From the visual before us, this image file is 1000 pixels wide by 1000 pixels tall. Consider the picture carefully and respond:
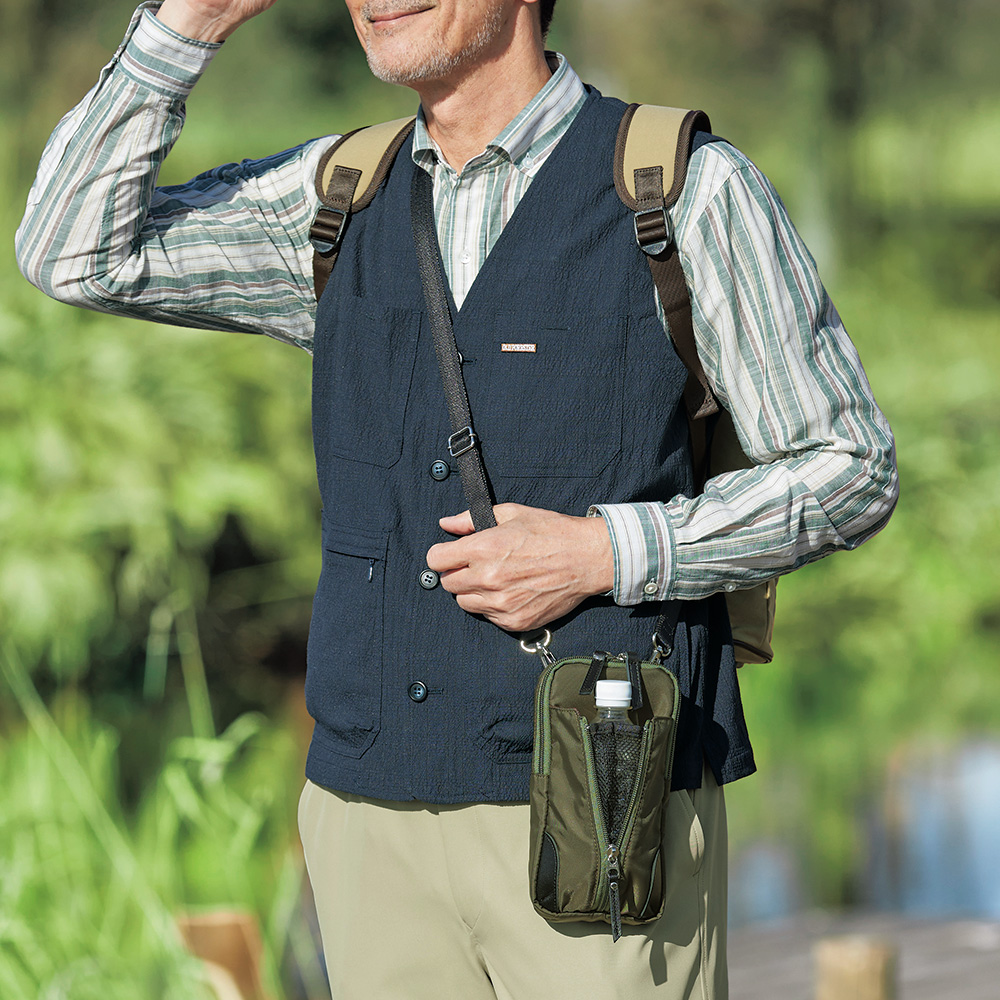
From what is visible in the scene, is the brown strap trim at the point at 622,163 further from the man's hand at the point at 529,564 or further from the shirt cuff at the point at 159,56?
the shirt cuff at the point at 159,56

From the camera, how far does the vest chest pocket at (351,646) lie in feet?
5.38

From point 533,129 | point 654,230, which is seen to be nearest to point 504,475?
point 654,230

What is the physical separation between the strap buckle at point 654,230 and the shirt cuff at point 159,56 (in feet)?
1.93

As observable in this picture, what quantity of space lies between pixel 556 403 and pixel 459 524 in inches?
7.1

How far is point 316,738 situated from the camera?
1714 millimetres

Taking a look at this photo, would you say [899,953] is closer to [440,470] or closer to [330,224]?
[440,470]

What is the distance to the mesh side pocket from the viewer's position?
149cm

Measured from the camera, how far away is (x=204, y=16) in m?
1.71

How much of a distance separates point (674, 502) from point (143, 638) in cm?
425

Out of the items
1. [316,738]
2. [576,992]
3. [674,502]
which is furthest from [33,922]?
[674,502]

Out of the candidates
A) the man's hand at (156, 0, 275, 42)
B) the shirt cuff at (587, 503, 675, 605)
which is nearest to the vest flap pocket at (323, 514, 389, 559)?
the shirt cuff at (587, 503, 675, 605)

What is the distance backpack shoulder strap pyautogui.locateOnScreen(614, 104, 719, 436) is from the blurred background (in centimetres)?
210

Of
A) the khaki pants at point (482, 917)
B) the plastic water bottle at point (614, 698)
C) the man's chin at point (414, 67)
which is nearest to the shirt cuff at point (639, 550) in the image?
the plastic water bottle at point (614, 698)

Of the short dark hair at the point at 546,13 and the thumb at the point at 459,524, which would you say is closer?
the thumb at the point at 459,524
